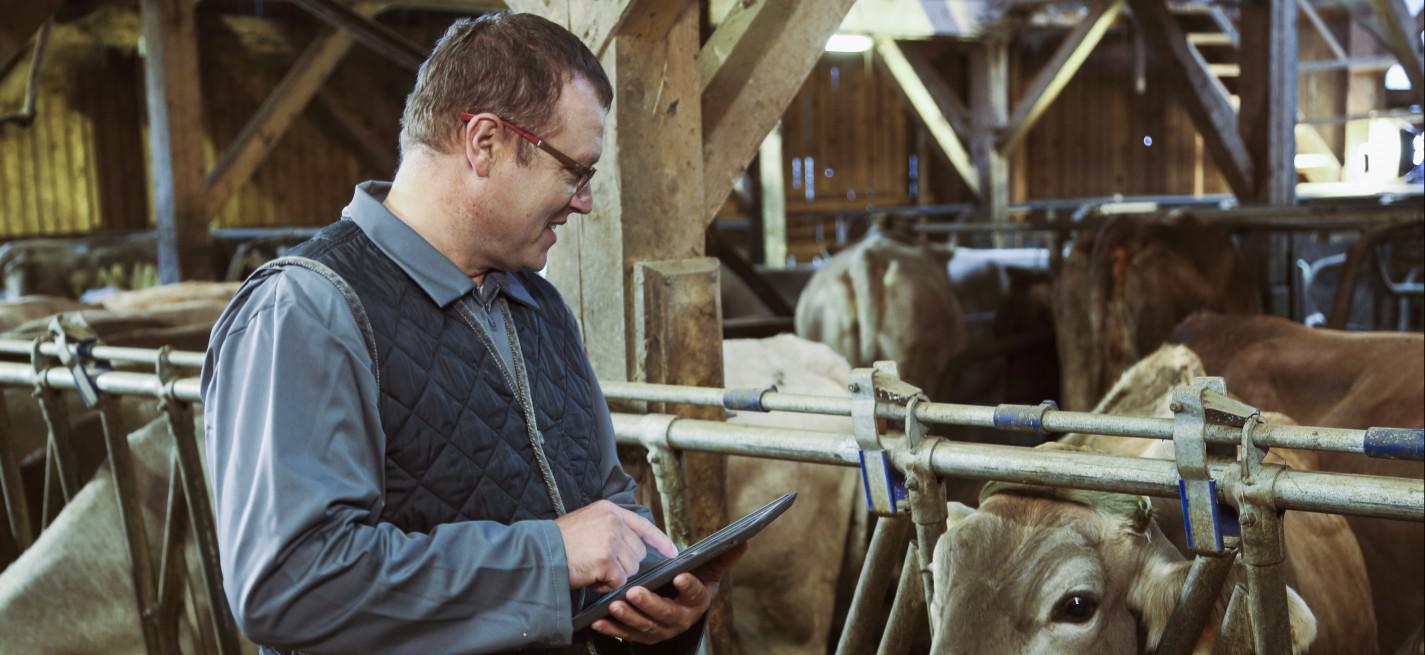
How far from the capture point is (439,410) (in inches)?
64.5

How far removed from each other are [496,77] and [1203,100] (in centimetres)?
713

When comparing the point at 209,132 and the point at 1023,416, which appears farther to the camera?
the point at 209,132

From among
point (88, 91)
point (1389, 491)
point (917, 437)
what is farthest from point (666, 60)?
point (88, 91)

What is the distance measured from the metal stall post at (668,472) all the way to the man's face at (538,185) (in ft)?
3.06

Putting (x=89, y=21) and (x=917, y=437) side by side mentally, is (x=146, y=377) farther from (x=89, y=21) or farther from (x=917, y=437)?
(x=89, y=21)

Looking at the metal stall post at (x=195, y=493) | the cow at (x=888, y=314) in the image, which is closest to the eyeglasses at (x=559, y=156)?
the metal stall post at (x=195, y=493)

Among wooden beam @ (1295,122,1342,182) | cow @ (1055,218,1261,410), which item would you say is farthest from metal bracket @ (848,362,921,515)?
wooden beam @ (1295,122,1342,182)

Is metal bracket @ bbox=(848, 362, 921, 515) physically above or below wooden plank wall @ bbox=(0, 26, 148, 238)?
below

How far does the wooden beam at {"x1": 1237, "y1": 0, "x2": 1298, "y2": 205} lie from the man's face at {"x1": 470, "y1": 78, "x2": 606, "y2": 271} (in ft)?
21.7

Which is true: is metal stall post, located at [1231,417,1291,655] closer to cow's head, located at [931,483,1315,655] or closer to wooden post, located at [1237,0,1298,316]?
cow's head, located at [931,483,1315,655]

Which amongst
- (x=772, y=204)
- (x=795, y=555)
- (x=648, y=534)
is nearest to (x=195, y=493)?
(x=795, y=555)

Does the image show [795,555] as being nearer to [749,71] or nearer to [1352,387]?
[749,71]

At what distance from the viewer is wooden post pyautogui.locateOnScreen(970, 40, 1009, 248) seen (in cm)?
1327

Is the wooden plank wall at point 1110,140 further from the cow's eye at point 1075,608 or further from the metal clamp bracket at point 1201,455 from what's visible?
the metal clamp bracket at point 1201,455
